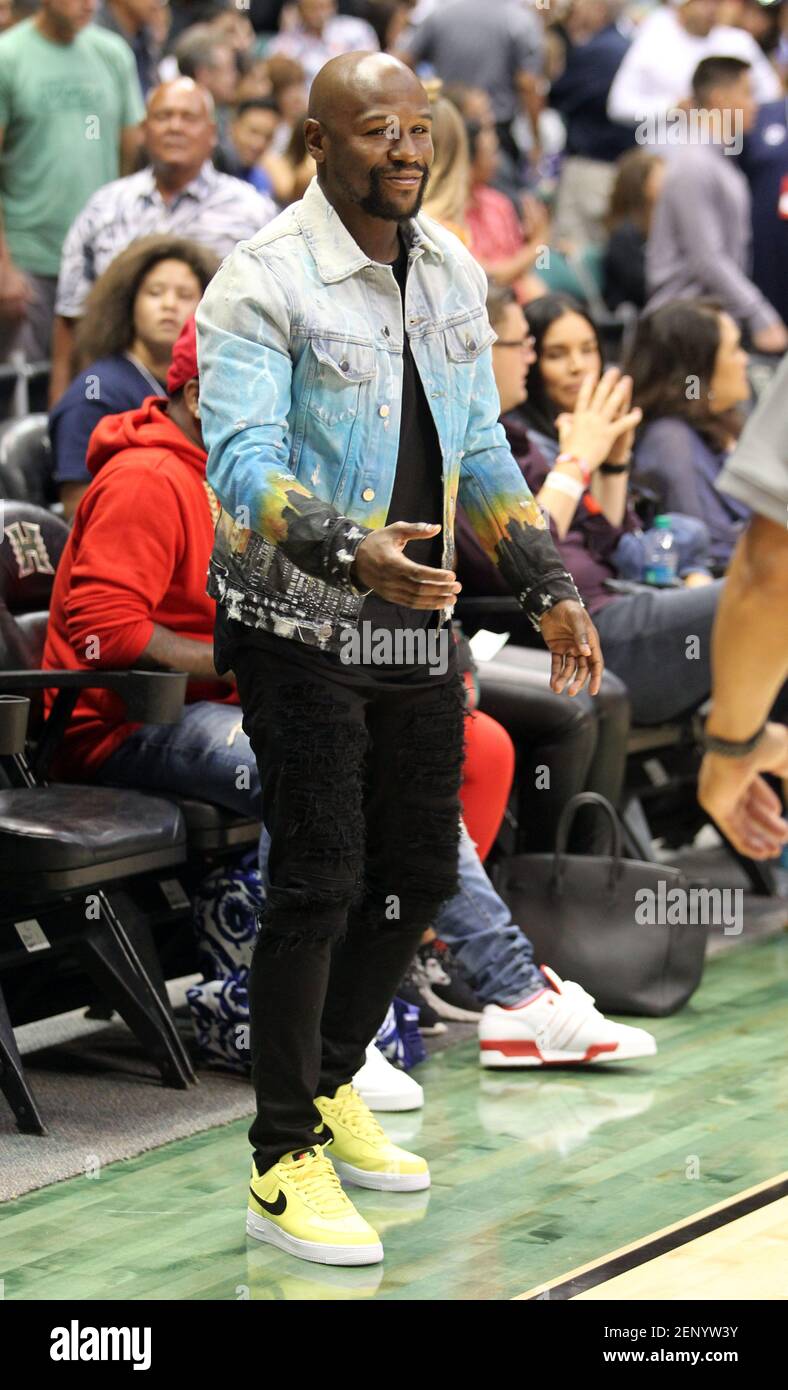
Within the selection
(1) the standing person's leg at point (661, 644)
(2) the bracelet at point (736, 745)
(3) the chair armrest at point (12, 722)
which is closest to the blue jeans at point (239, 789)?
(3) the chair armrest at point (12, 722)

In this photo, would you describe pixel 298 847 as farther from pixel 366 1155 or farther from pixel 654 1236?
pixel 654 1236

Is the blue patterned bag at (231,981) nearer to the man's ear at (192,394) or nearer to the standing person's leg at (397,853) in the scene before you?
the standing person's leg at (397,853)

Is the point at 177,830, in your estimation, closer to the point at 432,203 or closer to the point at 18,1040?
the point at 18,1040

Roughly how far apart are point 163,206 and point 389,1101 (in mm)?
3145

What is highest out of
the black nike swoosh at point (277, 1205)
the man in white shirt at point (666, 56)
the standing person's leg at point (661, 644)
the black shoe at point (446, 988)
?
the man in white shirt at point (666, 56)

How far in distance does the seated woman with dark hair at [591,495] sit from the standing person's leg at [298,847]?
170 cm

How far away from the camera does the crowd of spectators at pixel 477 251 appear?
3846mm

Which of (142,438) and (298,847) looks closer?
(298,847)

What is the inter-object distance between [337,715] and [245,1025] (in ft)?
3.76

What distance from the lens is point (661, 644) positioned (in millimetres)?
4750

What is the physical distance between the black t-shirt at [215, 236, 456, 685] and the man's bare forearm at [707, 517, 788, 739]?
3.25ft

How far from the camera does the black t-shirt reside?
277 centimetres

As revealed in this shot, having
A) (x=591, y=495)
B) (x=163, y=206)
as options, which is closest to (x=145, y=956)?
(x=591, y=495)

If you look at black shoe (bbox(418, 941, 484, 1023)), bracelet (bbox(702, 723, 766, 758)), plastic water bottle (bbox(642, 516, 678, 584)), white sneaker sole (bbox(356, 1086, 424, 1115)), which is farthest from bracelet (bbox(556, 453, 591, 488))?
bracelet (bbox(702, 723, 766, 758))
